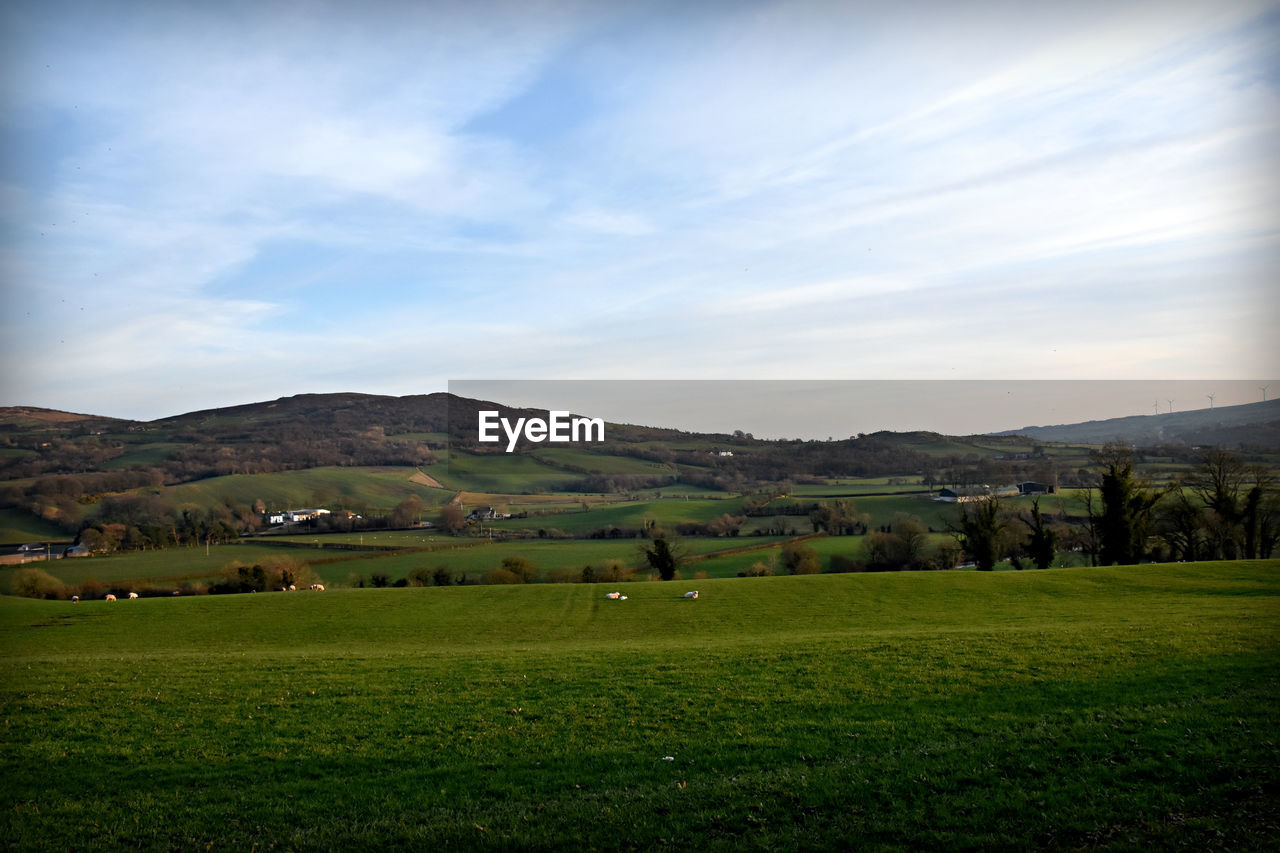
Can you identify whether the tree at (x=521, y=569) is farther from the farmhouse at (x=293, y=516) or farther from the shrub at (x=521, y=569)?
Answer: the farmhouse at (x=293, y=516)

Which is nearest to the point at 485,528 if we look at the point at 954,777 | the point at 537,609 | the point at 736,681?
the point at 537,609

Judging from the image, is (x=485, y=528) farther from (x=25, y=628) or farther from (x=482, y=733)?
(x=482, y=733)

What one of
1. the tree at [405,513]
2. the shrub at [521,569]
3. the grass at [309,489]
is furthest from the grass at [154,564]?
the grass at [309,489]

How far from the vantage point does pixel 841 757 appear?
10344 mm

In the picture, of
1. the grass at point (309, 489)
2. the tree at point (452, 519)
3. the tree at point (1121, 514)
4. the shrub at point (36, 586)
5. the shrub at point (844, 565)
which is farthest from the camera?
the grass at point (309, 489)

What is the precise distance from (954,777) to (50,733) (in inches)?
569

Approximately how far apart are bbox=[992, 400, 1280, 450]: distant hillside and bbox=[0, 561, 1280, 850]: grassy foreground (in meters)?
35.5

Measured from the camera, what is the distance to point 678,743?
11336 mm

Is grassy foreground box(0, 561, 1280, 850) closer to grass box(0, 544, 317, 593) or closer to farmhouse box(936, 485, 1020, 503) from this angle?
grass box(0, 544, 317, 593)

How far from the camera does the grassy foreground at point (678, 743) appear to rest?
8492mm

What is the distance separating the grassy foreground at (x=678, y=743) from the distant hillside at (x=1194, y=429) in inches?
1396

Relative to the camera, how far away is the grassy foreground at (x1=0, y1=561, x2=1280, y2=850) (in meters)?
8.49

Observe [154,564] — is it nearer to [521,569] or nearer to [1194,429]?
[521,569]

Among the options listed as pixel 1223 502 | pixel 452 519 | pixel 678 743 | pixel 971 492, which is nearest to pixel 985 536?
pixel 1223 502
